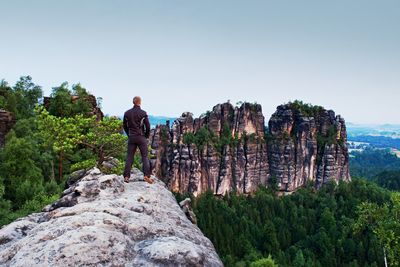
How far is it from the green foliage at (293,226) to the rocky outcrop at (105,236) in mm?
60894

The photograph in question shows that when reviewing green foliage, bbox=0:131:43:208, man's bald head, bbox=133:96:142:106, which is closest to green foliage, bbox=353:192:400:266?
man's bald head, bbox=133:96:142:106

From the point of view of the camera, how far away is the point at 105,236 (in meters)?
8.48

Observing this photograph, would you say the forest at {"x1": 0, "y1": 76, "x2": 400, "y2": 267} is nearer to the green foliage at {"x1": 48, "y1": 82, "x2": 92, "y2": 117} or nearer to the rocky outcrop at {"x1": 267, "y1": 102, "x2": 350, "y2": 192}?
the green foliage at {"x1": 48, "y1": 82, "x2": 92, "y2": 117}

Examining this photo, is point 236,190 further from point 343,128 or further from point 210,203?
point 343,128

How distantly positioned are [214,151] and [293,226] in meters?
39.6

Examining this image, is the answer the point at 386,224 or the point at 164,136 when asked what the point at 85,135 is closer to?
the point at 386,224

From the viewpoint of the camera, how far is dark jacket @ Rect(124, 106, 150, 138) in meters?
14.9

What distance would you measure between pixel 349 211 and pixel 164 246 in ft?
369

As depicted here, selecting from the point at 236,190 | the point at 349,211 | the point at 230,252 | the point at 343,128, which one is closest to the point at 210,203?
the point at 236,190

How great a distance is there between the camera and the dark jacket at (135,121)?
49.0 ft

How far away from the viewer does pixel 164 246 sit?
28.2ft

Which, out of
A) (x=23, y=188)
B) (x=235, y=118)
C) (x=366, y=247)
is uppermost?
(x=235, y=118)

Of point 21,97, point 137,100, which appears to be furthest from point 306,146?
point 137,100

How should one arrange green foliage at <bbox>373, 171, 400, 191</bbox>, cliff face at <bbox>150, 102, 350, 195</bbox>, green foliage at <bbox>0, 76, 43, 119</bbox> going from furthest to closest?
green foliage at <bbox>373, 171, 400, 191</bbox> → cliff face at <bbox>150, 102, 350, 195</bbox> → green foliage at <bbox>0, 76, 43, 119</bbox>
